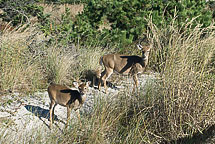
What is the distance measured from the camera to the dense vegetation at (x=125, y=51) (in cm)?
492

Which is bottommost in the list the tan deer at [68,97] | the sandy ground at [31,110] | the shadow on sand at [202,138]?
the sandy ground at [31,110]

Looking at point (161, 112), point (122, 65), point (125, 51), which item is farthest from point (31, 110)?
point (125, 51)

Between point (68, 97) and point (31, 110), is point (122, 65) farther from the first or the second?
point (31, 110)

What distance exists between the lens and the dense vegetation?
4922 millimetres

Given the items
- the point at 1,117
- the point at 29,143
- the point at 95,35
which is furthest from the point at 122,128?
the point at 95,35

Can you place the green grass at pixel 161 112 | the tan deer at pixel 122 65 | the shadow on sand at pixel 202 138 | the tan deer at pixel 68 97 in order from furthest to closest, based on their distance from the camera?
the tan deer at pixel 122 65 < the tan deer at pixel 68 97 < the shadow on sand at pixel 202 138 < the green grass at pixel 161 112

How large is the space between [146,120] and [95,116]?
88cm

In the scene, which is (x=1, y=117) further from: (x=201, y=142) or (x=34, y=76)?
(x=201, y=142)

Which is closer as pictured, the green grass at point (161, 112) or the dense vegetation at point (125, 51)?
the green grass at point (161, 112)

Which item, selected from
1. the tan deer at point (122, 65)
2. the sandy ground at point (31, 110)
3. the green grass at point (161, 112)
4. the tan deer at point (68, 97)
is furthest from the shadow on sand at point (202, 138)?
the tan deer at point (122, 65)

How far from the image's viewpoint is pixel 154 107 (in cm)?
520

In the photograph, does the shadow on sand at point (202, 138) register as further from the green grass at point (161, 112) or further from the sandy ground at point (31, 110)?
the sandy ground at point (31, 110)

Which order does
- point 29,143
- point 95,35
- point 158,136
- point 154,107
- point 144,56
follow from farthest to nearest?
point 95,35
point 144,56
point 154,107
point 158,136
point 29,143

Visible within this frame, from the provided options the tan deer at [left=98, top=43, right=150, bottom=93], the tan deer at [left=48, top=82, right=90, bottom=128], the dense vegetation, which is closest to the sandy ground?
the tan deer at [left=48, top=82, right=90, bottom=128]
